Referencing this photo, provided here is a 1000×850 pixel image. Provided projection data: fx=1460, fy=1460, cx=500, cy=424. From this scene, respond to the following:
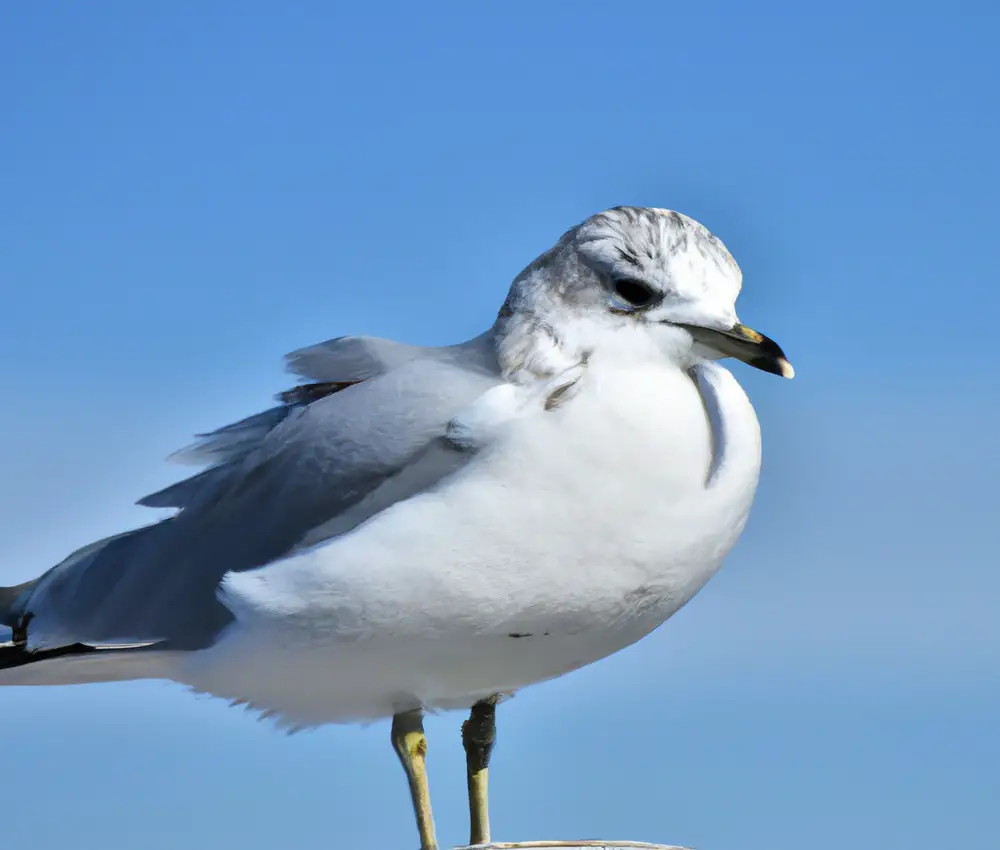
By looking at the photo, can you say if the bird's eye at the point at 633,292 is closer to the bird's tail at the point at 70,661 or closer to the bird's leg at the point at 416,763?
the bird's leg at the point at 416,763

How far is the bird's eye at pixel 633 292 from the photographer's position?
4477 mm

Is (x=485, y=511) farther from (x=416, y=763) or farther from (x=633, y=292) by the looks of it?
(x=416, y=763)

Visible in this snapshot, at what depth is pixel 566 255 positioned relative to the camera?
456cm

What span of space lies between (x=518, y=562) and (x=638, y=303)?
89cm

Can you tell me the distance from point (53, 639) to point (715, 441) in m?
2.33

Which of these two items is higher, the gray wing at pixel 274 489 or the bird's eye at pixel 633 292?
the bird's eye at pixel 633 292

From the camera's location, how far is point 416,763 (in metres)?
4.77

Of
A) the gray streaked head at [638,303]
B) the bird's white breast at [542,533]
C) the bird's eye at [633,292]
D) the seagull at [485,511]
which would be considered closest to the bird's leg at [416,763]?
the seagull at [485,511]

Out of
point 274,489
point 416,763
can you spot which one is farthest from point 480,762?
point 274,489

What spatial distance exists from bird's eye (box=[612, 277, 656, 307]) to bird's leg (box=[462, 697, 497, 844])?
152cm

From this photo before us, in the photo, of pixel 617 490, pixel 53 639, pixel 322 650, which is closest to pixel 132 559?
pixel 53 639

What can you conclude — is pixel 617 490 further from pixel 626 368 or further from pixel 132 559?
pixel 132 559

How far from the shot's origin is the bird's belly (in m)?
4.29

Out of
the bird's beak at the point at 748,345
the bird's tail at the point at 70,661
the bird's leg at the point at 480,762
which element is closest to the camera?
the bird's beak at the point at 748,345
